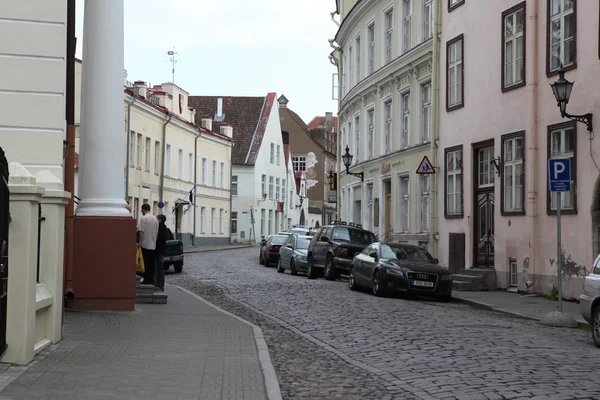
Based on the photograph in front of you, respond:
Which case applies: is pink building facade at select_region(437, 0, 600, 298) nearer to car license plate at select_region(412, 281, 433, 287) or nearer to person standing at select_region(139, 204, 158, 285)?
car license plate at select_region(412, 281, 433, 287)

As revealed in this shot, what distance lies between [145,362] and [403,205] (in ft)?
81.1

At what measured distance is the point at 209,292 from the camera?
23.9m

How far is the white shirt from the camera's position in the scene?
19.7 meters

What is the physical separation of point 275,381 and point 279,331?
18.2ft

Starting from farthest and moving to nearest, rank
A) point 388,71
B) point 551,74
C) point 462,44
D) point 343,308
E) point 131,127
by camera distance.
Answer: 1. point 131,127
2. point 388,71
3. point 462,44
4. point 551,74
5. point 343,308

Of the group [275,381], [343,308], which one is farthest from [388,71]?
[275,381]

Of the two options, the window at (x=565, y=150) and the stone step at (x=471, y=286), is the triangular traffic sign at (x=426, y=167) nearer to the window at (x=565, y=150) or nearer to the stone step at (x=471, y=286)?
the stone step at (x=471, y=286)

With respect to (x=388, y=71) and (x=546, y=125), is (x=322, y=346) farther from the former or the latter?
(x=388, y=71)

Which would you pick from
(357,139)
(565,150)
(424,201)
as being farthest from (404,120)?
(565,150)

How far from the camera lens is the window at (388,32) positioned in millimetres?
36031

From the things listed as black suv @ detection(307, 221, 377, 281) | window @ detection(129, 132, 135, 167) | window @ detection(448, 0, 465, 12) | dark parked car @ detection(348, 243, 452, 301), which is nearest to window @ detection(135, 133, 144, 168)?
window @ detection(129, 132, 135, 167)

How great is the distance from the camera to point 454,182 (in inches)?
1134

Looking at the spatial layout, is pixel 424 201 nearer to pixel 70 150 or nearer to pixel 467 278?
pixel 467 278

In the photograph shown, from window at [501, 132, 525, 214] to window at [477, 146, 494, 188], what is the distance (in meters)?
1.15
